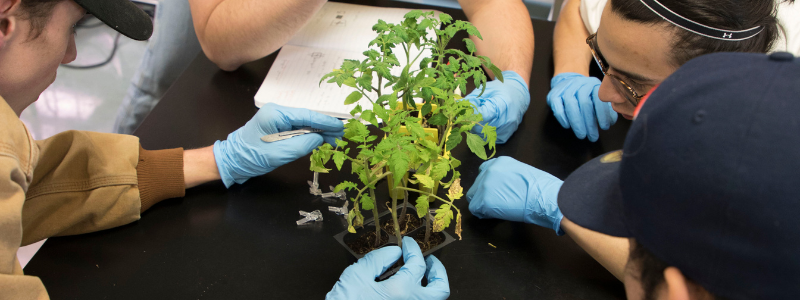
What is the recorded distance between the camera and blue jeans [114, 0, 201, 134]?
193 cm

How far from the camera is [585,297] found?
1.02 m

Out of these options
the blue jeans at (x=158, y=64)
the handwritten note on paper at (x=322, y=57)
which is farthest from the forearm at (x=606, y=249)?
the blue jeans at (x=158, y=64)

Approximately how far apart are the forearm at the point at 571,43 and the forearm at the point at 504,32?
4.2 inches

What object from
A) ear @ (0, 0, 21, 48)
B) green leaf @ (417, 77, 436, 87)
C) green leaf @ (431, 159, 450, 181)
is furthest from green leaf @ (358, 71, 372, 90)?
ear @ (0, 0, 21, 48)

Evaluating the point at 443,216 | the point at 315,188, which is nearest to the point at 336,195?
the point at 315,188

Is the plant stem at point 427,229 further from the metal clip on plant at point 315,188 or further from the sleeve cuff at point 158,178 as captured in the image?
the sleeve cuff at point 158,178

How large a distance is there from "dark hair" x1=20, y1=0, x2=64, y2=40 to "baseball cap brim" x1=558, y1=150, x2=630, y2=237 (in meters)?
1.01

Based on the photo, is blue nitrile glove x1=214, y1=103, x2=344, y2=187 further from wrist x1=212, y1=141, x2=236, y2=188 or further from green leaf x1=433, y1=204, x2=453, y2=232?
green leaf x1=433, y1=204, x2=453, y2=232

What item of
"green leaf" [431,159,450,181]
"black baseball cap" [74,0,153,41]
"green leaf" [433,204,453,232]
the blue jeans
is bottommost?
the blue jeans

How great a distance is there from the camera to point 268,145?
4.10 feet

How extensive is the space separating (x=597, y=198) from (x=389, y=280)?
0.45 m

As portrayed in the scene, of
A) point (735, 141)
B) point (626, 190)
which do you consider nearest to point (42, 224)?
point (626, 190)

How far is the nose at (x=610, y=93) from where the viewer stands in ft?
4.14

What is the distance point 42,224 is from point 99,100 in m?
2.52
